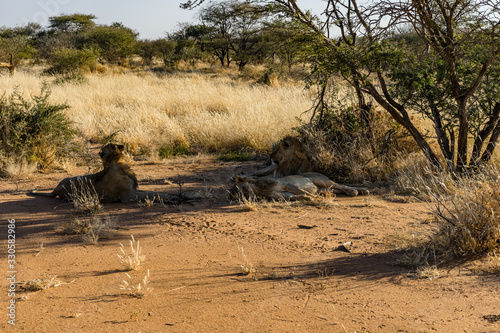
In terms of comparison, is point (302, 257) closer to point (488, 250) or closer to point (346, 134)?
point (488, 250)

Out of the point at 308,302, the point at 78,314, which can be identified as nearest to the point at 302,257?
the point at 308,302

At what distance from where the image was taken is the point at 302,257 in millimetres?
4152

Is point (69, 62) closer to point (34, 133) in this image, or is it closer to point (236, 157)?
point (34, 133)

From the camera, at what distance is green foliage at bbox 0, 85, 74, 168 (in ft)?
25.8

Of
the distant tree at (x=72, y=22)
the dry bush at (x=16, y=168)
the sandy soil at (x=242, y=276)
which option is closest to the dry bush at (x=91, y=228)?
the sandy soil at (x=242, y=276)

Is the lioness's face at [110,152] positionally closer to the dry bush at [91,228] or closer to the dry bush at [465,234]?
the dry bush at [91,228]

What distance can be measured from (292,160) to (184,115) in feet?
18.1

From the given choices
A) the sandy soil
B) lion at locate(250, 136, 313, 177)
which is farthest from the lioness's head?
lion at locate(250, 136, 313, 177)

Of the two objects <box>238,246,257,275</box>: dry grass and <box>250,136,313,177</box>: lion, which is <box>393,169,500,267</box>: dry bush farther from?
<box>250,136,313,177</box>: lion

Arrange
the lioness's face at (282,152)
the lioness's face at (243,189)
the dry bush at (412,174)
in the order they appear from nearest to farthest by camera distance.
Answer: the lioness's face at (243,189)
the dry bush at (412,174)
the lioness's face at (282,152)

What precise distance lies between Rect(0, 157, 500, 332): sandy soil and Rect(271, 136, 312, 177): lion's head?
A: 46.7 inches

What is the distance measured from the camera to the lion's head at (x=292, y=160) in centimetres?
689

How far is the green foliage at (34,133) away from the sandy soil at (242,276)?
239cm

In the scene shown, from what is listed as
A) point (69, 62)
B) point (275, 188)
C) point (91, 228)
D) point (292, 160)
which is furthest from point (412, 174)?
point (69, 62)
